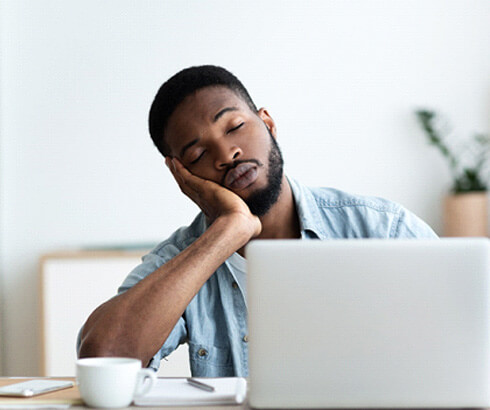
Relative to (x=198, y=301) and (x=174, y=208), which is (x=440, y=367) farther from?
(x=174, y=208)

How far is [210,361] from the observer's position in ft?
4.91

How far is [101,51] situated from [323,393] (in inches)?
102

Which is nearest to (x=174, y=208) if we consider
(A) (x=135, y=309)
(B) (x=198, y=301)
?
(B) (x=198, y=301)

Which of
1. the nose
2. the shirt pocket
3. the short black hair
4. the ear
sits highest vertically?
the short black hair

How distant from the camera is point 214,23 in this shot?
315 cm

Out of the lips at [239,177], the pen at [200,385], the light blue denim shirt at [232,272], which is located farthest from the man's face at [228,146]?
the pen at [200,385]

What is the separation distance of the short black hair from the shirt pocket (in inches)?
19.7

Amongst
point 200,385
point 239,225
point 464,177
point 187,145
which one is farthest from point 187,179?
point 464,177

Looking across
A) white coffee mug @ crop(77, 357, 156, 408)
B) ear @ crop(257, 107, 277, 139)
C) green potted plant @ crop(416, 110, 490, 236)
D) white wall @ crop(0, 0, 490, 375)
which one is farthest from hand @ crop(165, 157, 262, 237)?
green potted plant @ crop(416, 110, 490, 236)

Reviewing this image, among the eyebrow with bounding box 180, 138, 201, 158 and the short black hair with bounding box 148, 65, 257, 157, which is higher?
the short black hair with bounding box 148, 65, 257, 157

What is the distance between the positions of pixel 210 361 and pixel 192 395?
1.76 ft

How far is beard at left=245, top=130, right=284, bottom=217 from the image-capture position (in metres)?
1.54

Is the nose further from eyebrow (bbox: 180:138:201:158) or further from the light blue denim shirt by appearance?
the light blue denim shirt

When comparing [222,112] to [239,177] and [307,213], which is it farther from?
[307,213]
